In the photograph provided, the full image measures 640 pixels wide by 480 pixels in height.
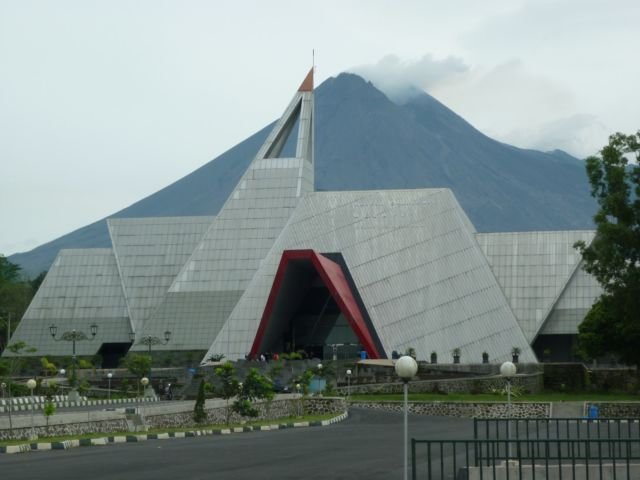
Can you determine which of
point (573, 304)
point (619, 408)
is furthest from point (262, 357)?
point (573, 304)

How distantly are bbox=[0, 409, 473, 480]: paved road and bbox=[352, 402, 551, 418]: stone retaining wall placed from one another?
34.7ft

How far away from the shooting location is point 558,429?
22672mm

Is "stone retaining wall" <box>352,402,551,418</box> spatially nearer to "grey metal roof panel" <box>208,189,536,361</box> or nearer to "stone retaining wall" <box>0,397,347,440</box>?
"stone retaining wall" <box>0,397,347,440</box>

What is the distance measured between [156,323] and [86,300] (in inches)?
379

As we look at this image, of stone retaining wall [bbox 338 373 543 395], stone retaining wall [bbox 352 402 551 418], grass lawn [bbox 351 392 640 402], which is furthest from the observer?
stone retaining wall [bbox 338 373 543 395]

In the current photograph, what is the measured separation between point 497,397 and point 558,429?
108 feet

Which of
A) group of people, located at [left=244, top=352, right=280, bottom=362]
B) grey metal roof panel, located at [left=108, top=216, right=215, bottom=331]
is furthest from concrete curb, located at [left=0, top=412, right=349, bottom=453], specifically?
grey metal roof panel, located at [left=108, top=216, right=215, bottom=331]

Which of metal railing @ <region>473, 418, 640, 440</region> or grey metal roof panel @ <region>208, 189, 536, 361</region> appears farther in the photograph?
grey metal roof panel @ <region>208, 189, 536, 361</region>

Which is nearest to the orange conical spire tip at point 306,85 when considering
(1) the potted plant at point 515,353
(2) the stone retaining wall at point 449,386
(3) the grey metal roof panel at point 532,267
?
(3) the grey metal roof panel at point 532,267

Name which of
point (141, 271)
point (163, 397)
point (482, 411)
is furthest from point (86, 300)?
point (482, 411)

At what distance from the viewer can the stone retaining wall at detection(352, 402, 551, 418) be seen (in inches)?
1953

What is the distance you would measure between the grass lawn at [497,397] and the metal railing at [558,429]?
9461 millimetres

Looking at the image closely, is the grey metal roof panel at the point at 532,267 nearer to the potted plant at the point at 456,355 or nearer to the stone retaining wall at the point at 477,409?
the potted plant at the point at 456,355

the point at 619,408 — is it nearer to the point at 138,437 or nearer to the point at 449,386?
the point at 449,386
